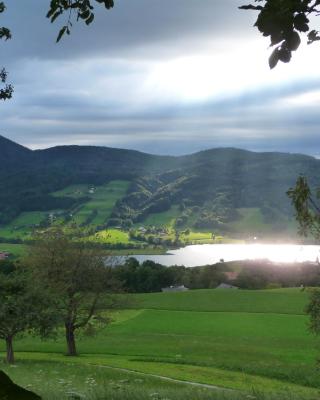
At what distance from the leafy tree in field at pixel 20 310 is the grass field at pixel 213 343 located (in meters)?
2.74

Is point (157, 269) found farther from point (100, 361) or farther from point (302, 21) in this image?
point (302, 21)

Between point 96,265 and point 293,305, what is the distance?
173ft

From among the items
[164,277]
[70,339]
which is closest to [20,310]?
[70,339]

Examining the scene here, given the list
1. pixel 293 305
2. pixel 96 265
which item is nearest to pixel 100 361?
pixel 96 265

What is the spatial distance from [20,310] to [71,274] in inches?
324

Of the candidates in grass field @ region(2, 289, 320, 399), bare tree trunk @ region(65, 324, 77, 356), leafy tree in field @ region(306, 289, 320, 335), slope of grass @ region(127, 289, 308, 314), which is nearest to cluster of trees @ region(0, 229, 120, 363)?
bare tree trunk @ region(65, 324, 77, 356)

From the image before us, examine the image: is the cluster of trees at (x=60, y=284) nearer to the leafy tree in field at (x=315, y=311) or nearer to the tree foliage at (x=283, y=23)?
the leafy tree in field at (x=315, y=311)

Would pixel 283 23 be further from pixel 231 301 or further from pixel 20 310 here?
pixel 231 301

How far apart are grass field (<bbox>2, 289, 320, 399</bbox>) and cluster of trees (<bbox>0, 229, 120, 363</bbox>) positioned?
3641 millimetres

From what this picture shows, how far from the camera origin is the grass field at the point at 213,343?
34.7 meters

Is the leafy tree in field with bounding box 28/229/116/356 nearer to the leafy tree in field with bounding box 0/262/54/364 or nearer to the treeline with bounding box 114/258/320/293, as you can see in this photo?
the leafy tree in field with bounding box 0/262/54/364

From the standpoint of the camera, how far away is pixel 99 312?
5094 cm

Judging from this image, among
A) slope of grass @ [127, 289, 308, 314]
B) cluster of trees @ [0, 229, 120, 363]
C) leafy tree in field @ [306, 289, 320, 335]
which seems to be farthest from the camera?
slope of grass @ [127, 289, 308, 314]

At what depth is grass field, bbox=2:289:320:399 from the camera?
3466cm
